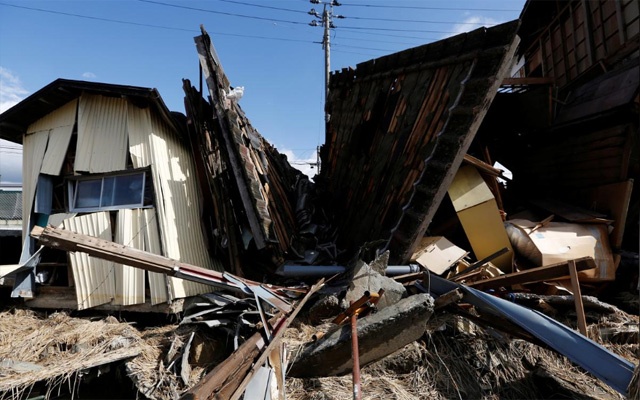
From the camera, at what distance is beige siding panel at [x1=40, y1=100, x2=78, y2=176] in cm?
636

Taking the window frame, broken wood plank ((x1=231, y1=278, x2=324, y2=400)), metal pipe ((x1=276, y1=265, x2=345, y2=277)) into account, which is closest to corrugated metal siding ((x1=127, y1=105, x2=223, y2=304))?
the window frame

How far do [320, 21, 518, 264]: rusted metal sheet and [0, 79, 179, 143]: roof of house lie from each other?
144 inches

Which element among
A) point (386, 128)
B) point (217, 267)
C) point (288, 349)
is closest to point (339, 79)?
point (386, 128)

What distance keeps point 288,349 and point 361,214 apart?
289 cm

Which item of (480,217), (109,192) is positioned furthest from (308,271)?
(109,192)

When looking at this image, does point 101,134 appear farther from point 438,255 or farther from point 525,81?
point 525,81

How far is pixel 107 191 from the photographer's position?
20.3 ft

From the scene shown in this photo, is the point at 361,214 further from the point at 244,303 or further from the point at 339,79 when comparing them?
the point at 339,79

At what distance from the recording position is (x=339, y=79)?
8414 mm

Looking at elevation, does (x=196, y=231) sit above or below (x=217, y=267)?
above

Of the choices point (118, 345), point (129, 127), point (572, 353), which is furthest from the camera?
point (129, 127)

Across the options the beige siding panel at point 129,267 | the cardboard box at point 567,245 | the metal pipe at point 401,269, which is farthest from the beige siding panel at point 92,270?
the cardboard box at point 567,245

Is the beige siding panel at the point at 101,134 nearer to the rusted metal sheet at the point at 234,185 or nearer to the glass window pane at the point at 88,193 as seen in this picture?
the glass window pane at the point at 88,193

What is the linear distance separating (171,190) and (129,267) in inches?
57.7
